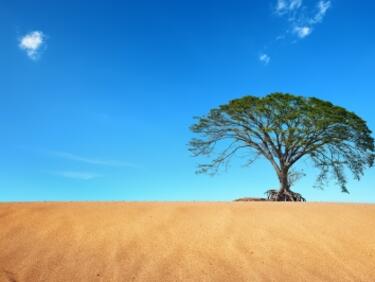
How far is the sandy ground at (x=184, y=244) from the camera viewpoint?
8.09 metres

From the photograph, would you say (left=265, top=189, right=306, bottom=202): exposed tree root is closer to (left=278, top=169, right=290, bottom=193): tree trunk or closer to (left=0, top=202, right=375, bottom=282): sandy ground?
(left=278, top=169, right=290, bottom=193): tree trunk

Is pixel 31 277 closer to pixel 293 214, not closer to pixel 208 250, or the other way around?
pixel 208 250

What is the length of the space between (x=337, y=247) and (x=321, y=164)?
788 inches

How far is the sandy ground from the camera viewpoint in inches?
318

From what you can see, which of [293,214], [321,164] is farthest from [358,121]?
[293,214]

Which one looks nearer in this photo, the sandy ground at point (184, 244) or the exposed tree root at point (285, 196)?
the sandy ground at point (184, 244)

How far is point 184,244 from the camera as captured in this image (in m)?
9.20

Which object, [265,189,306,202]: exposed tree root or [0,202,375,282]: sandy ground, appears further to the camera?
[265,189,306,202]: exposed tree root

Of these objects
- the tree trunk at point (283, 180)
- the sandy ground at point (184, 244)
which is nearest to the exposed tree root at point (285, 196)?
the tree trunk at point (283, 180)

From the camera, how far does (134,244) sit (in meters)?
9.25

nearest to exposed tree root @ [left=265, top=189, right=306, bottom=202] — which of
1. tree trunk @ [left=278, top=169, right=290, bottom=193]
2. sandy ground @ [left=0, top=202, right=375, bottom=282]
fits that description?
tree trunk @ [left=278, top=169, right=290, bottom=193]

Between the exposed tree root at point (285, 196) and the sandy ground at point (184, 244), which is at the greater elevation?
the exposed tree root at point (285, 196)

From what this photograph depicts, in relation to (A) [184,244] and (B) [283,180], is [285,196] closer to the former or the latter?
(B) [283,180]

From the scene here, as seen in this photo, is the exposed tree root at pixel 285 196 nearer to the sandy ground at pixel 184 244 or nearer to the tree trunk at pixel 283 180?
the tree trunk at pixel 283 180
